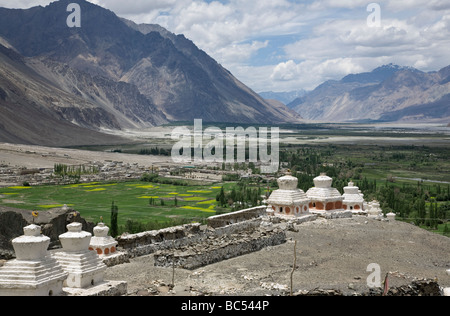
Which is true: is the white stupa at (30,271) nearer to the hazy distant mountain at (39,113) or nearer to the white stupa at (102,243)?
the white stupa at (102,243)

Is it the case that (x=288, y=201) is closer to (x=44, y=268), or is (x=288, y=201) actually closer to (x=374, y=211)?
(x=374, y=211)

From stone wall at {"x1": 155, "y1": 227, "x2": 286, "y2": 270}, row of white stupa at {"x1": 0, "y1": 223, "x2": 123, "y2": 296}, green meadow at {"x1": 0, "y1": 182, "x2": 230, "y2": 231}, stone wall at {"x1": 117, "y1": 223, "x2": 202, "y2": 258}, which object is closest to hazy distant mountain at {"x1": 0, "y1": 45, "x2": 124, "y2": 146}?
green meadow at {"x1": 0, "y1": 182, "x2": 230, "y2": 231}

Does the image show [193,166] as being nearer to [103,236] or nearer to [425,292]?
[103,236]

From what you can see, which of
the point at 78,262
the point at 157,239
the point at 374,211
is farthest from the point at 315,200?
the point at 78,262

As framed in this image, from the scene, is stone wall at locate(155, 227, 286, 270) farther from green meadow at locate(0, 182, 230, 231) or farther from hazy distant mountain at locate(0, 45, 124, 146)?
hazy distant mountain at locate(0, 45, 124, 146)

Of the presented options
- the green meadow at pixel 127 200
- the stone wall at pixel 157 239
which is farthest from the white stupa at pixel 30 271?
the green meadow at pixel 127 200

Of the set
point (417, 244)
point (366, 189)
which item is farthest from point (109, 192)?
point (417, 244)
